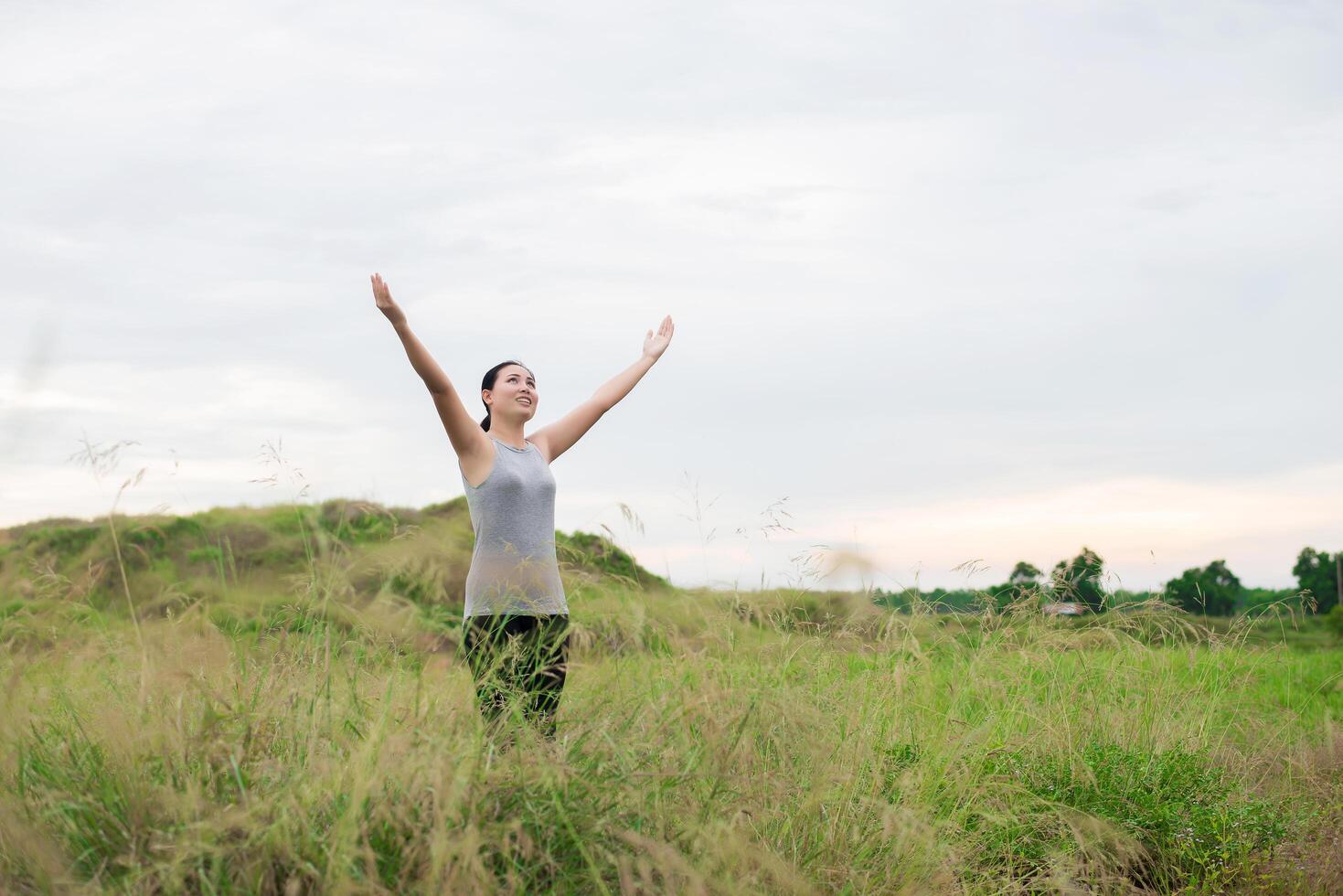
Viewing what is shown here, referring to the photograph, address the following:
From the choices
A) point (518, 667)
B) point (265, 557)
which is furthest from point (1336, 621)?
point (518, 667)

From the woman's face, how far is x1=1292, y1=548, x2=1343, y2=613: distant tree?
27606 mm

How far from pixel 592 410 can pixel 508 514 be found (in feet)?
3.83

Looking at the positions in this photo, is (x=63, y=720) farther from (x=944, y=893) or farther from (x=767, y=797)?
(x=944, y=893)

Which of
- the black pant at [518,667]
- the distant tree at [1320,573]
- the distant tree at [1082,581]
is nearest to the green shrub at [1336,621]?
the distant tree at [1320,573]

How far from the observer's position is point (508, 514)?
16.0 feet

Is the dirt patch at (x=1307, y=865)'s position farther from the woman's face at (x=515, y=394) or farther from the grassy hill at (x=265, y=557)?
the woman's face at (x=515, y=394)

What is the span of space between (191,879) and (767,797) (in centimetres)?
185

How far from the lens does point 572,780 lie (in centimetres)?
308

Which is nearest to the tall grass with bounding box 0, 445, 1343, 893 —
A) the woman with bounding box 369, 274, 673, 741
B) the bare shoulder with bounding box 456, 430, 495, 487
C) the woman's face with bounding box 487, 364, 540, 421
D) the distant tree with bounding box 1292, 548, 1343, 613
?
the woman with bounding box 369, 274, 673, 741

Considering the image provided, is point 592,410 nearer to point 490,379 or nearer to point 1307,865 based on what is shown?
point 490,379

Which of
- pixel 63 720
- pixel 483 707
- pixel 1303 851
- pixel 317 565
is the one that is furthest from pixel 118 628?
pixel 1303 851

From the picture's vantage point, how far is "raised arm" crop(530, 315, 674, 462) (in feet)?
18.4

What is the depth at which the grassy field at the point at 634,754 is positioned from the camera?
9.36 ft

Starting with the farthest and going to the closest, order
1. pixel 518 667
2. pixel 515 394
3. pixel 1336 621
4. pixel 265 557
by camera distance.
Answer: pixel 1336 621, pixel 265 557, pixel 515 394, pixel 518 667
